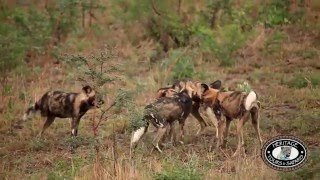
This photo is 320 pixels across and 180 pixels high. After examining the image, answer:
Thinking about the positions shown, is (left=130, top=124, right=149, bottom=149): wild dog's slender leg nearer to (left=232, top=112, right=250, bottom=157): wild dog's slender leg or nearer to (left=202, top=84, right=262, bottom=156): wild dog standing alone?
(left=202, top=84, right=262, bottom=156): wild dog standing alone

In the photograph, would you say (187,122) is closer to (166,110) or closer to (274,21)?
(166,110)

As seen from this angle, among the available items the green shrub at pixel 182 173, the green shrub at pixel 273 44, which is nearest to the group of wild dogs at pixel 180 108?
the green shrub at pixel 182 173

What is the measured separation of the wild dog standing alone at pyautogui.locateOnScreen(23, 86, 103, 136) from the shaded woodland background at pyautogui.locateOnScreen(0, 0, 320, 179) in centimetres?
27

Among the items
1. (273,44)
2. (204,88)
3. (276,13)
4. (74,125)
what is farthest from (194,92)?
(276,13)

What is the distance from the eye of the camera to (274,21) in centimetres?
1399

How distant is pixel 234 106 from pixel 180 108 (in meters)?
0.79

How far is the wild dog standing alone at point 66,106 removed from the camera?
8648 mm

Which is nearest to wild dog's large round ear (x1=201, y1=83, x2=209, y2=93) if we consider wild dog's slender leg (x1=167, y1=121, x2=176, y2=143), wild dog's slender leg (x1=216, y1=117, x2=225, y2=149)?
wild dog's slender leg (x1=216, y1=117, x2=225, y2=149)

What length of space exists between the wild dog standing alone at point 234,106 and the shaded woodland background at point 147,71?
0.76ft

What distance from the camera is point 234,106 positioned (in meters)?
8.05

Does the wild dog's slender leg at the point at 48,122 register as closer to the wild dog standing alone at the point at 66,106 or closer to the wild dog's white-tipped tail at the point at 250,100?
the wild dog standing alone at the point at 66,106

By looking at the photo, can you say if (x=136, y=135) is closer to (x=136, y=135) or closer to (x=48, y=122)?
(x=136, y=135)

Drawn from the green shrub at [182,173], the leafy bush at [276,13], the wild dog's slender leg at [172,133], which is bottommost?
the wild dog's slender leg at [172,133]

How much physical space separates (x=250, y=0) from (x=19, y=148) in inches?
326
